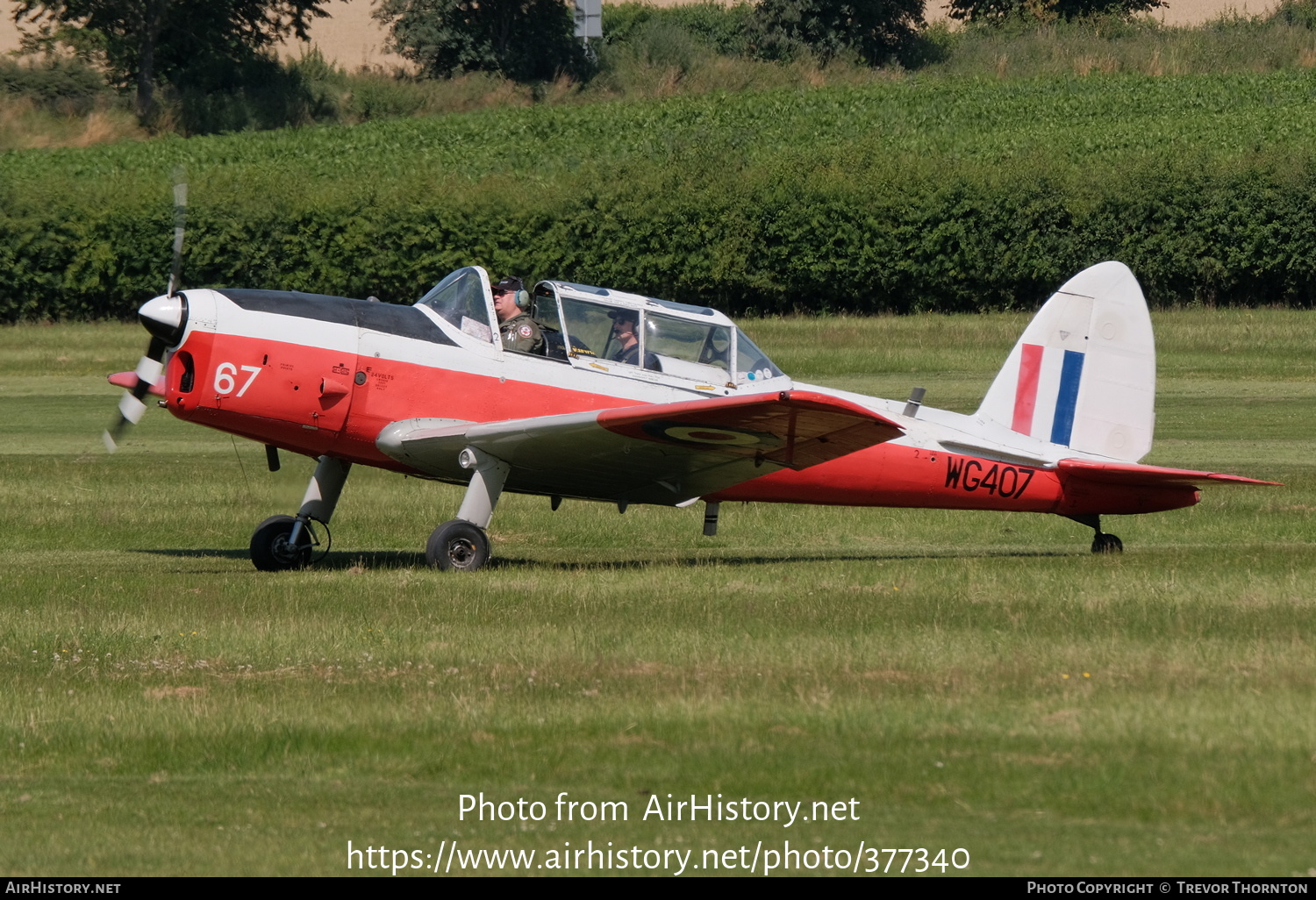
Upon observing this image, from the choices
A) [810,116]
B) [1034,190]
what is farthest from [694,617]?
[810,116]

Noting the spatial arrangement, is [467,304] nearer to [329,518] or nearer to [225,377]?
[225,377]

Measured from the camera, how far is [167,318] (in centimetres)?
1238

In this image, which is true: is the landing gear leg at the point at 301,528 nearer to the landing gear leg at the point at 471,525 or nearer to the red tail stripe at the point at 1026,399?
the landing gear leg at the point at 471,525

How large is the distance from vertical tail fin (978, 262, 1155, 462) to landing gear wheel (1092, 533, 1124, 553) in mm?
712

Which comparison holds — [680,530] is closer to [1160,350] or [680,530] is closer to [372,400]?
[372,400]

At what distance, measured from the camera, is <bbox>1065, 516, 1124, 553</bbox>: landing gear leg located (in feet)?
47.0

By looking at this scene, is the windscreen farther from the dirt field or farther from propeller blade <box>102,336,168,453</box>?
the dirt field

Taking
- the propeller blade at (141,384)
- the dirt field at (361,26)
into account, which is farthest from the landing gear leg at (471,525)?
the dirt field at (361,26)

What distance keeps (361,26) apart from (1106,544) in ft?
233

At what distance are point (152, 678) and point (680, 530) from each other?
7.93 m

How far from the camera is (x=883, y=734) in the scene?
7.78 m

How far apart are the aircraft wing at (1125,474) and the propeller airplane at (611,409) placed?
2 cm

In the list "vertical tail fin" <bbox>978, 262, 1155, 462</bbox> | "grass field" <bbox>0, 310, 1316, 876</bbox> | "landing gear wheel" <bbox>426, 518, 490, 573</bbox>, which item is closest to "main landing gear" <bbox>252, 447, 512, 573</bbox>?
"landing gear wheel" <bbox>426, 518, 490, 573</bbox>

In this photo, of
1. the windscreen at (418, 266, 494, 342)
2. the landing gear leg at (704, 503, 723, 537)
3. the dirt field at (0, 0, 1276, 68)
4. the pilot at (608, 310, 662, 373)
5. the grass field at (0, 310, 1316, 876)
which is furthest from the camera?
the dirt field at (0, 0, 1276, 68)
